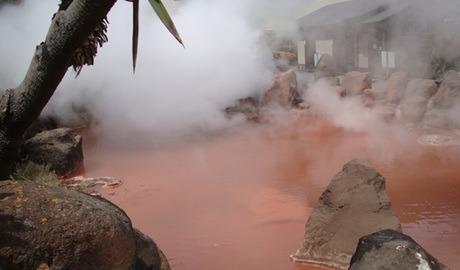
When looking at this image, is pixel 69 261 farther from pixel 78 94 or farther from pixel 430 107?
pixel 78 94

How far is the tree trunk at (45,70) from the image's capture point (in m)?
2.05

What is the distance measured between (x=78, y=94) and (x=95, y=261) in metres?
9.48

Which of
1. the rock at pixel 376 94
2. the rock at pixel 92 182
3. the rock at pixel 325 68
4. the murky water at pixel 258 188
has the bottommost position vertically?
the murky water at pixel 258 188

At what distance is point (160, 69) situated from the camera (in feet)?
36.9

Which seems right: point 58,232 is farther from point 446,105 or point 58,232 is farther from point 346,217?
point 446,105

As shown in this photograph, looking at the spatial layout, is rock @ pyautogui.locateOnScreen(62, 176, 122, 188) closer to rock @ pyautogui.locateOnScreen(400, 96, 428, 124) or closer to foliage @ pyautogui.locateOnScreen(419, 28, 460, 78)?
rock @ pyautogui.locateOnScreen(400, 96, 428, 124)

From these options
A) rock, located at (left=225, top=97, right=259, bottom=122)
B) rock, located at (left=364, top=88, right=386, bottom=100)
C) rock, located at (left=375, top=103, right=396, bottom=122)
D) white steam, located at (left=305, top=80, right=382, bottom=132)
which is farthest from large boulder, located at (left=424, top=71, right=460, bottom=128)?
rock, located at (left=225, top=97, right=259, bottom=122)

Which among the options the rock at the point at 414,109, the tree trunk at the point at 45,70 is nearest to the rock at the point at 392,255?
the tree trunk at the point at 45,70

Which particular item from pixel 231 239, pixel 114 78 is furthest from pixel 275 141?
pixel 114 78

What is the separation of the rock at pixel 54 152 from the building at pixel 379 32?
9061mm

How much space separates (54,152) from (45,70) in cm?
471

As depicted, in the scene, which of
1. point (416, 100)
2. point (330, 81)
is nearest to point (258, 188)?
point (416, 100)

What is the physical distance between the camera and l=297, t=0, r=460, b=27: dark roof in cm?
1119

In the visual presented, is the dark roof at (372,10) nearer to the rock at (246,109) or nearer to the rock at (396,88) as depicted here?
the rock at (396,88)
